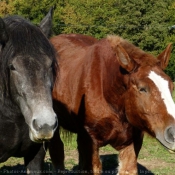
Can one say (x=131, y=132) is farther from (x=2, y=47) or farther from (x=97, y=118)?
(x=2, y=47)

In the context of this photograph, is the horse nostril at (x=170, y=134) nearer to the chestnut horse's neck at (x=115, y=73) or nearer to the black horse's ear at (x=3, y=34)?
the chestnut horse's neck at (x=115, y=73)

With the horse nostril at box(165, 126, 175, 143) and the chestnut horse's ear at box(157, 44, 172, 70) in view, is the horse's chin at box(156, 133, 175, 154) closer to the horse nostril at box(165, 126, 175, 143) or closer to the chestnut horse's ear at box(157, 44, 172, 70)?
the horse nostril at box(165, 126, 175, 143)

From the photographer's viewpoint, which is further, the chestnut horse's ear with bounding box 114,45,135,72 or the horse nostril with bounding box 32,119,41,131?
the chestnut horse's ear with bounding box 114,45,135,72

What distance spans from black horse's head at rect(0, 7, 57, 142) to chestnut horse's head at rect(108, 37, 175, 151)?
4.22 feet

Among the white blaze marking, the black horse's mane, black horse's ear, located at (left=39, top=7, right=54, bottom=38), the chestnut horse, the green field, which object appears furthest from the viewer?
the green field

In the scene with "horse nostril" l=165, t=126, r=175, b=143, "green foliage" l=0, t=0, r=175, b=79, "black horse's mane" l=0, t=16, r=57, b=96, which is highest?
"black horse's mane" l=0, t=16, r=57, b=96

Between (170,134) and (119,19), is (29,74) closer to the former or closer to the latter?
(170,134)

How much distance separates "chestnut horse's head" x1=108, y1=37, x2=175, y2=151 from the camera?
4879mm

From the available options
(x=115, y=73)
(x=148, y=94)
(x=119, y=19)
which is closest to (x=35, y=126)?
(x=148, y=94)

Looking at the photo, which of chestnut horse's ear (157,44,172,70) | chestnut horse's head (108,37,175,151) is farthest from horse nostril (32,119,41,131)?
chestnut horse's ear (157,44,172,70)

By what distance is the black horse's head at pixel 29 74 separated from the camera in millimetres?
3834

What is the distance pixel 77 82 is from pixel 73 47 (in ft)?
4.07

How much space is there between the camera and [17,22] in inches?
175

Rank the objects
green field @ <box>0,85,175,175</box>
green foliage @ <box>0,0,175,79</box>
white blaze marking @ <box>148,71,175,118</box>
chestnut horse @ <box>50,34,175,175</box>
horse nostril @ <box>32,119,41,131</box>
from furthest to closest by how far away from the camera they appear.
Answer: green foliage @ <box>0,0,175,79</box>
green field @ <box>0,85,175,175</box>
chestnut horse @ <box>50,34,175,175</box>
white blaze marking @ <box>148,71,175,118</box>
horse nostril @ <box>32,119,41,131</box>
